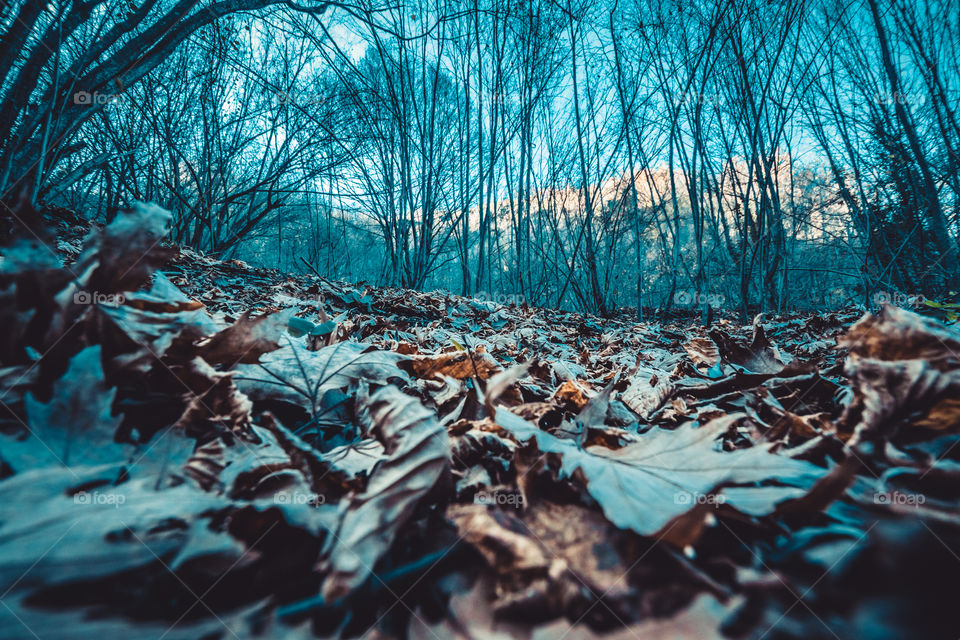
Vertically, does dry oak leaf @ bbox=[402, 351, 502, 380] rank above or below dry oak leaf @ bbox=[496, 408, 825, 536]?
above

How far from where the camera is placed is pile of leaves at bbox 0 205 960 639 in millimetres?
230

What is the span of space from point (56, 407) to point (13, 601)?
18 cm

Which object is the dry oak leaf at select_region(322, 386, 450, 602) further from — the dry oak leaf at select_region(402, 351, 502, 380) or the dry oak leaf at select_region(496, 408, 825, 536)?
the dry oak leaf at select_region(402, 351, 502, 380)

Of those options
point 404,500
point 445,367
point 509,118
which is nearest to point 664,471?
point 404,500

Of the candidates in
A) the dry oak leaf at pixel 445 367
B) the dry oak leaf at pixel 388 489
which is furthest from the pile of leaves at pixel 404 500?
the dry oak leaf at pixel 445 367

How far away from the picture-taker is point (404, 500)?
31cm

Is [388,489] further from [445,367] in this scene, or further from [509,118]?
[509,118]

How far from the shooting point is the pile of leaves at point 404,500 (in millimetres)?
230

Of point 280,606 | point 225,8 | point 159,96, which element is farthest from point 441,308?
point 159,96

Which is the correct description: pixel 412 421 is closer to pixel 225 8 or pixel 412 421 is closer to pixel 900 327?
pixel 900 327

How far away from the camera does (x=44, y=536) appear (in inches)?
9.6

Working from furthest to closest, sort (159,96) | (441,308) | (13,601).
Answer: (159,96), (441,308), (13,601)

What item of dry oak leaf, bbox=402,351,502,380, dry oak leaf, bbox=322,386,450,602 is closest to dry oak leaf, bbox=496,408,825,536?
dry oak leaf, bbox=322,386,450,602

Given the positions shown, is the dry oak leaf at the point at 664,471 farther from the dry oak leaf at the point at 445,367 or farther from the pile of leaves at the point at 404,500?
the dry oak leaf at the point at 445,367
